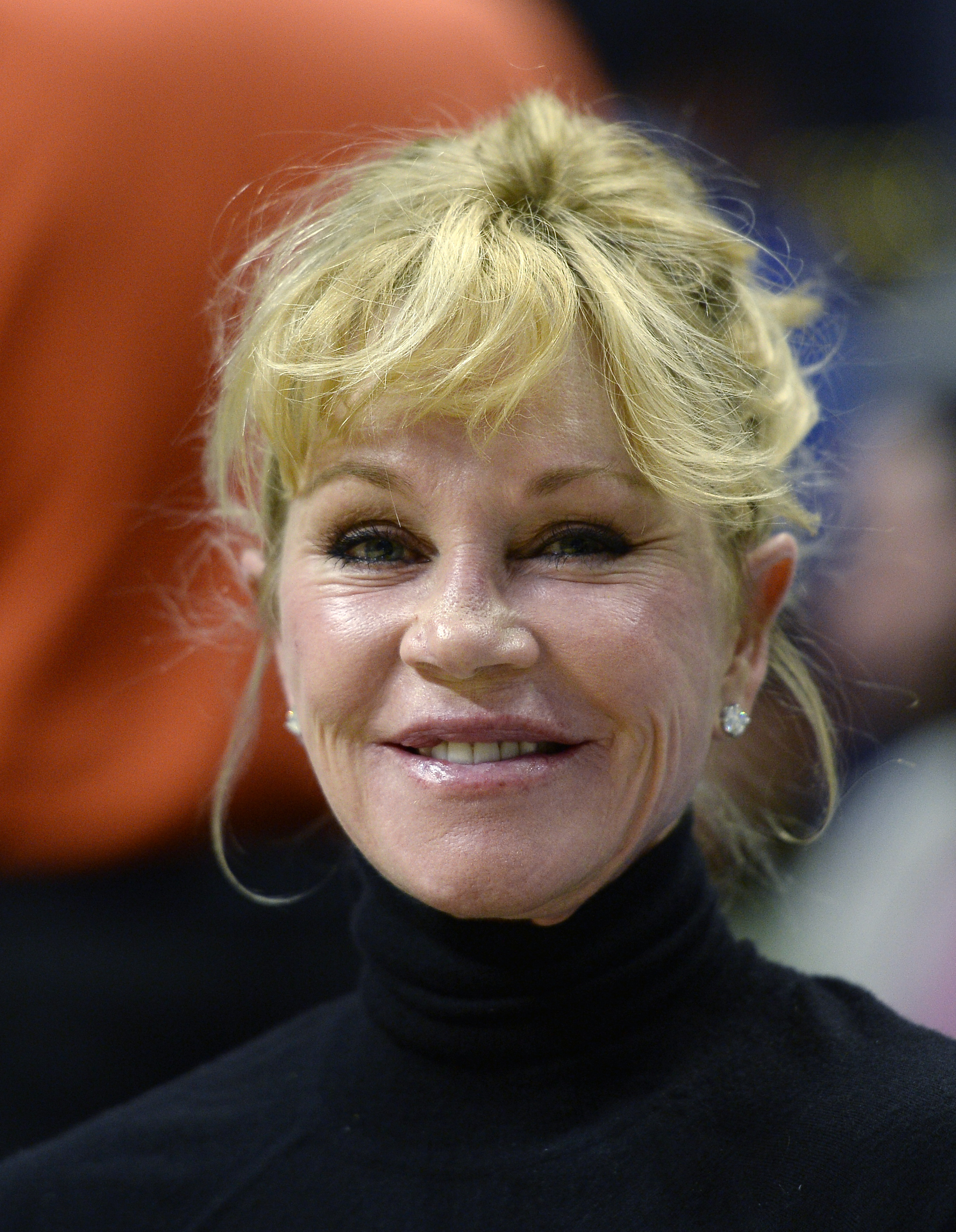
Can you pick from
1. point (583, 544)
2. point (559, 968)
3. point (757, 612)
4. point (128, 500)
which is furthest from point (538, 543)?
point (128, 500)

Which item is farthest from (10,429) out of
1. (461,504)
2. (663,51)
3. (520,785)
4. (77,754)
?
(663,51)

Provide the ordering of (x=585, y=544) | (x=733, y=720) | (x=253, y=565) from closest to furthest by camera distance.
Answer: (x=585, y=544) → (x=733, y=720) → (x=253, y=565)

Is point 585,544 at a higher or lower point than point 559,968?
higher

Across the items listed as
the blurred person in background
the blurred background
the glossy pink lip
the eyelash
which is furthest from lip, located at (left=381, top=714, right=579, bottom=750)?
the blurred person in background

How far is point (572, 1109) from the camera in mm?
1333

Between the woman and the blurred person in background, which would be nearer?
the woman

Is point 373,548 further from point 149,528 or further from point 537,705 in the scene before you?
point 149,528

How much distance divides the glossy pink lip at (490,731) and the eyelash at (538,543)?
15 cm

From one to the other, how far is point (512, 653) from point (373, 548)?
209mm

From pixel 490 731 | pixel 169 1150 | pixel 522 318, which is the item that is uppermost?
pixel 522 318

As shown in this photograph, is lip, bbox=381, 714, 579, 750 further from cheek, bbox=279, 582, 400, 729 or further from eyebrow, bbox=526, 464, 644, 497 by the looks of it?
eyebrow, bbox=526, 464, 644, 497

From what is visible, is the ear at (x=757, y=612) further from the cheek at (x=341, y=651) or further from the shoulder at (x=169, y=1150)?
the shoulder at (x=169, y=1150)

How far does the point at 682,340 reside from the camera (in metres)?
1.30

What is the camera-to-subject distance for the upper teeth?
4.13 feet
